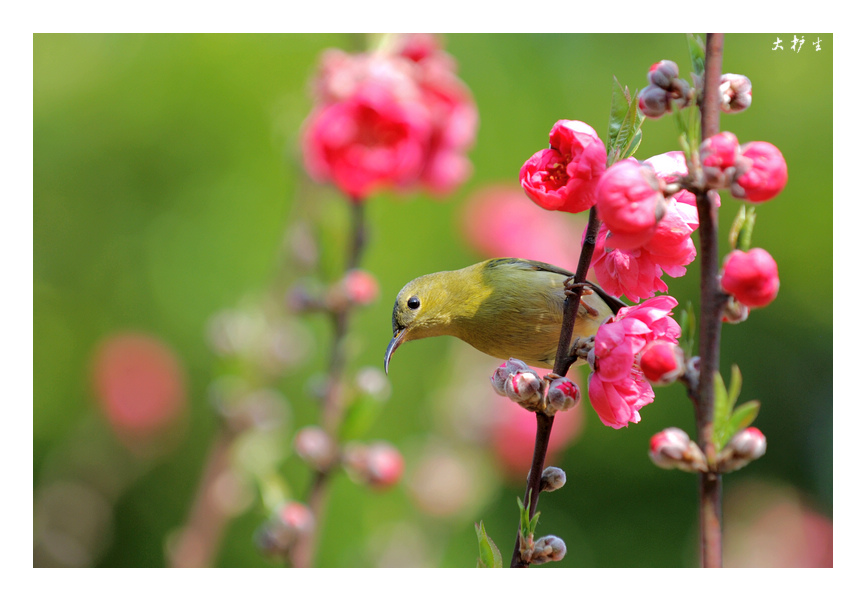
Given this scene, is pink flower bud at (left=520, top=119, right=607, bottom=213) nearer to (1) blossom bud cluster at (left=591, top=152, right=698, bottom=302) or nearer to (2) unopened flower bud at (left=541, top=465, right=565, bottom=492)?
(1) blossom bud cluster at (left=591, top=152, right=698, bottom=302)

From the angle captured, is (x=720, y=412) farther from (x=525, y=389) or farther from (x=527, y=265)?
(x=527, y=265)

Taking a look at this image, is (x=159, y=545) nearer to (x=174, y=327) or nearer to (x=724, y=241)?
(x=174, y=327)

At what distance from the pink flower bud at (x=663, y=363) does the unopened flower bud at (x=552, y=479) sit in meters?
0.28

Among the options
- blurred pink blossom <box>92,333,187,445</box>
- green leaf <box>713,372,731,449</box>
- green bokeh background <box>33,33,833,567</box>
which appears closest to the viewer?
green leaf <box>713,372,731,449</box>

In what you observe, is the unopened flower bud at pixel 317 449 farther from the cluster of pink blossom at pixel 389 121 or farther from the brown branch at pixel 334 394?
the cluster of pink blossom at pixel 389 121

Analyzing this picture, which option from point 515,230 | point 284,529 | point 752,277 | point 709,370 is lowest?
point 284,529

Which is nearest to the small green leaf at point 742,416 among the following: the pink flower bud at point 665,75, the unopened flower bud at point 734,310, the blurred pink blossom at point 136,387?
the unopened flower bud at point 734,310

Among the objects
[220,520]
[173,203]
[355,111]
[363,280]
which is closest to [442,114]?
[355,111]

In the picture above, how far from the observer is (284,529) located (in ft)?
6.84

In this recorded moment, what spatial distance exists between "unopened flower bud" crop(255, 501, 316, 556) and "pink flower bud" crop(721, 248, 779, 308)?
58.6 inches

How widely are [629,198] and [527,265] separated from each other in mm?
1453

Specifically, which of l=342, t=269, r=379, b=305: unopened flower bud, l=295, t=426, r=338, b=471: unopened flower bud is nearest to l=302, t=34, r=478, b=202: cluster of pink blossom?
l=342, t=269, r=379, b=305: unopened flower bud

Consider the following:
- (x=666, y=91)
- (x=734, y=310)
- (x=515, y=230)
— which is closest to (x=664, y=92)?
(x=666, y=91)

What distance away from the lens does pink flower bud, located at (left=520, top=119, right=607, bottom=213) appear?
1.14m
